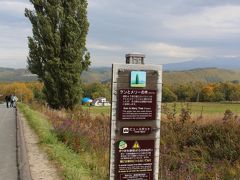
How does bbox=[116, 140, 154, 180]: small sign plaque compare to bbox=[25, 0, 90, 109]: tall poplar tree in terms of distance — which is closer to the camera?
bbox=[116, 140, 154, 180]: small sign plaque

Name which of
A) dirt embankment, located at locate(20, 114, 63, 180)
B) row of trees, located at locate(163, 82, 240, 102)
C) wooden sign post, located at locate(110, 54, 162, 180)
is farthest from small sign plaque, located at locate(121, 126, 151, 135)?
row of trees, located at locate(163, 82, 240, 102)

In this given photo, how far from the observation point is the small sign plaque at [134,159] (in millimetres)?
5680

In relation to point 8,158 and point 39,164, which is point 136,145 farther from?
point 8,158

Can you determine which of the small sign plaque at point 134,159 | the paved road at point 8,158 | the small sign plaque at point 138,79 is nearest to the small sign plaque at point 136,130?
the small sign plaque at point 134,159

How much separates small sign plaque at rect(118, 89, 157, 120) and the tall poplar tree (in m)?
23.5

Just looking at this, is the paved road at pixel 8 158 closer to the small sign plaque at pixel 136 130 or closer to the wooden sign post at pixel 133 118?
the wooden sign post at pixel 133 118

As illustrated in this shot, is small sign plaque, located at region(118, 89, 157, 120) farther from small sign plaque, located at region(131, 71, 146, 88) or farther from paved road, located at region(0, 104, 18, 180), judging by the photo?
paved road, located at region(0, 104, 18, 180)

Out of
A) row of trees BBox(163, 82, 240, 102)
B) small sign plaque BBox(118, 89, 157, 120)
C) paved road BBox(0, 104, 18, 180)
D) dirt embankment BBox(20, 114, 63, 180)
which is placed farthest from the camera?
row of trees BBox(163, 82, 240, 102)

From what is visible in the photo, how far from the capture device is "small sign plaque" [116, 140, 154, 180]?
18.6ft

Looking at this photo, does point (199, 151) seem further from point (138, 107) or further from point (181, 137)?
point (138, 107)

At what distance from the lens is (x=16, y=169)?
9.70 metres

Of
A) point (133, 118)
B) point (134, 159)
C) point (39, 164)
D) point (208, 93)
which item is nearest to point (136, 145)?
point (134, 159)

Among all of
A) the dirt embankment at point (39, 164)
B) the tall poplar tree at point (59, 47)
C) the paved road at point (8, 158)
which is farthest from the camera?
the tall poplar tree at point (59, 47)

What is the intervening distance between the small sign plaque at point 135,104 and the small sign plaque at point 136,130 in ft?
0.48
